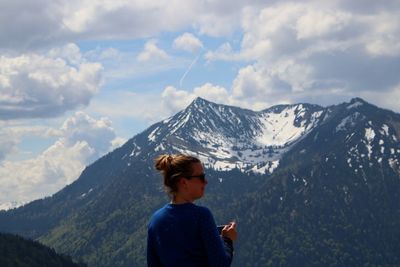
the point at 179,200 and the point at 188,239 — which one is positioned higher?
the point at 179,200

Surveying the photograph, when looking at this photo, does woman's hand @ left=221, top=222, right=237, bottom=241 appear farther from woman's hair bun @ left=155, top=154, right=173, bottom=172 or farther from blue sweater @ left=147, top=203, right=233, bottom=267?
woman's hair bun @ left=155, top=154, right=173, bottom=172

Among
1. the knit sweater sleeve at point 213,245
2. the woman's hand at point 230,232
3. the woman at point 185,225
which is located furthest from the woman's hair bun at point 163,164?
the woman's hand at point 230,232

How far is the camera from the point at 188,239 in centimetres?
909

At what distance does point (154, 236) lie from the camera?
30.9 feet

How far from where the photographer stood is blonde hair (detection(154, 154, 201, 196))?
920 cm

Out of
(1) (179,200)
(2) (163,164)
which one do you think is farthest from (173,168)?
(1) (179,200)

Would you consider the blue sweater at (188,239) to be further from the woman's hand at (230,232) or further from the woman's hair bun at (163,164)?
the woman's hair bun at (163,164)

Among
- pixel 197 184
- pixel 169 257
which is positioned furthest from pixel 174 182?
pixel 169 257

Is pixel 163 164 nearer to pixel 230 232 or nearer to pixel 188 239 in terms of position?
pixel 188 239

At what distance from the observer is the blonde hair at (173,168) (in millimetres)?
9195

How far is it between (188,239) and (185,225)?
19 cm

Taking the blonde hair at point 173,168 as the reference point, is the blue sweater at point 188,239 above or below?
below

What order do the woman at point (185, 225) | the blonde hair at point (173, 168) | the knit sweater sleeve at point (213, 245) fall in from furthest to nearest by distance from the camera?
1. the blonde hair at point (173, 168)
2. the woman at point (185, 225)
3. the knit sweater sleeve at point (213, 245)

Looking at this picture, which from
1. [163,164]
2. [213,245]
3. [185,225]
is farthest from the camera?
[163,164]
